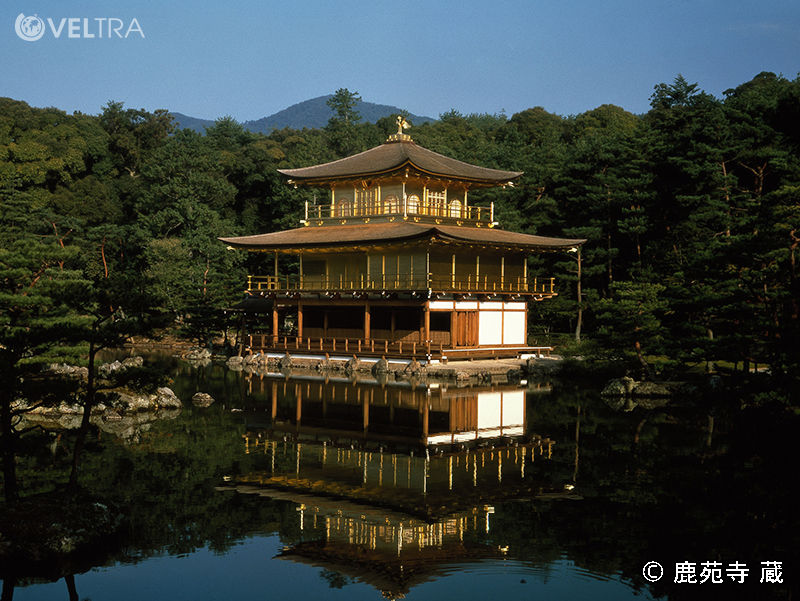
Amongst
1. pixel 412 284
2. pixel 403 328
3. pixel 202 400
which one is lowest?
pixel 202 400

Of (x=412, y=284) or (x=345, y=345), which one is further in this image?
(x=345, y=345)

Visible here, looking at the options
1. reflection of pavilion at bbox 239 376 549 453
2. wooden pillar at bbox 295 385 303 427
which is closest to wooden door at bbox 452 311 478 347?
reflection of pavilion at bbox 239 376 549 453

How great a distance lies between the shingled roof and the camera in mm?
36531

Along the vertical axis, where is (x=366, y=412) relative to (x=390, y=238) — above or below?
below

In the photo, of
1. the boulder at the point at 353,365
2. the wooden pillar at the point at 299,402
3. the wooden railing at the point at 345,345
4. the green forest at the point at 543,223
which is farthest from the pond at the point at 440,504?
the boulder at the point at 353,365

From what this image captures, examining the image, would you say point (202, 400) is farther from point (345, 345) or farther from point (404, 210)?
point (404, 210)

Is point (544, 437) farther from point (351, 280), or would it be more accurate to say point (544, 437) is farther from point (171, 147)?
point (171, 147)

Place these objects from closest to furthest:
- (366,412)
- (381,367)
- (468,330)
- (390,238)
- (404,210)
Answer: (366,412) → (381,367) → (390,238) → (468,330) → (404,210)

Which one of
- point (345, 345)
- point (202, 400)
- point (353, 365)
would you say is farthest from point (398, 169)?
point (202, 400)

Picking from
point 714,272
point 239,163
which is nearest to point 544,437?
point 714,272

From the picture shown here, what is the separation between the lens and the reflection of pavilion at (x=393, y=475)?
11.1m

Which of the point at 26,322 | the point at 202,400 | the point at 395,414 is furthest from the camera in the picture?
the point at 202,400

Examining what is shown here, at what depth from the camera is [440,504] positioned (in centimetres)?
1349

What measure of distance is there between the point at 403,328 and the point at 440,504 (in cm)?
2762
